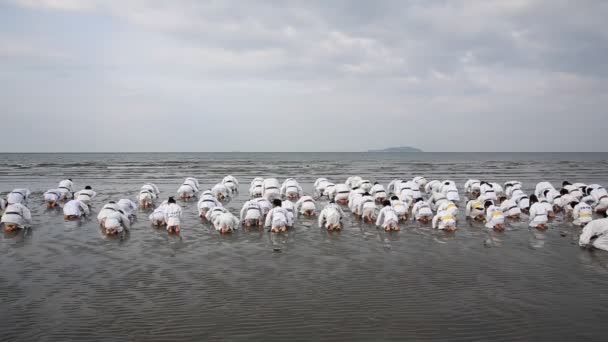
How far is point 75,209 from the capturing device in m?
16.4

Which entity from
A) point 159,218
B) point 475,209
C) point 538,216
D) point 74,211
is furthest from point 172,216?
point 538,216

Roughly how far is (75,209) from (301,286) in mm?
11483

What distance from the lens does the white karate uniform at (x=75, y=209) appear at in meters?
16.3

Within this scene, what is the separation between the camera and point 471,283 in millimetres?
9234

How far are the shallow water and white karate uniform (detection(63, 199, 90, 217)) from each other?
2.14 meters

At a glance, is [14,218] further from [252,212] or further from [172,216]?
[252,212]

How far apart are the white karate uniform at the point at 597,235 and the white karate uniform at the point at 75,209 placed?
1718cm

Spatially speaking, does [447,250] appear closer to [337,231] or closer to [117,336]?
[337,231]

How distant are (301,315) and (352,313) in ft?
3.00

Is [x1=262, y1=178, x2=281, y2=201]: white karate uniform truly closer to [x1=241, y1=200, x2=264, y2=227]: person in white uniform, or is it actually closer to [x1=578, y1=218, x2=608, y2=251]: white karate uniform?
[x1=241, y1=200, x2=264, y2=227]: person in white uniform

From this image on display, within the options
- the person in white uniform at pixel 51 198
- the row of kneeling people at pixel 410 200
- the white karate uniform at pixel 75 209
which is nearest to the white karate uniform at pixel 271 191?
the row of kneeling people at pixel 410 200

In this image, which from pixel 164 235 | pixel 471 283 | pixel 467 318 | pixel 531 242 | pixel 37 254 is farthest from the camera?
pixel 164 235

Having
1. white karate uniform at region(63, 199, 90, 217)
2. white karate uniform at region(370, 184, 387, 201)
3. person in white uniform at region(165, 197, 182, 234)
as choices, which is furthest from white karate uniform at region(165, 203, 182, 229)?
white karate uniform at region(370, 184, 387, 201)

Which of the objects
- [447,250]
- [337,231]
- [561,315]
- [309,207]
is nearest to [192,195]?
[309,207]
